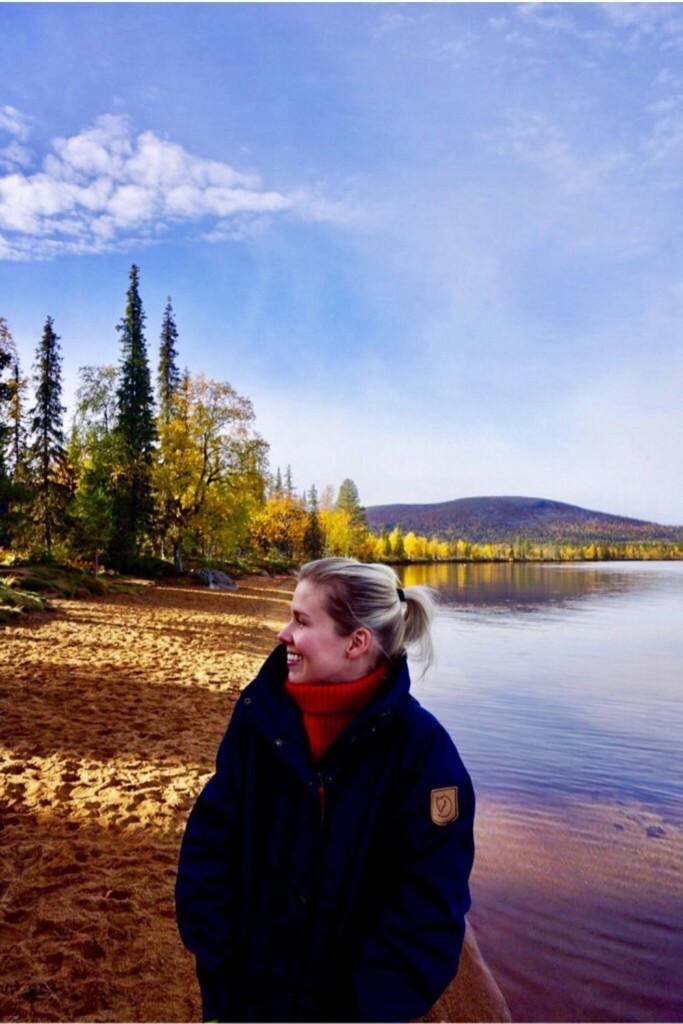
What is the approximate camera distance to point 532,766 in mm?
8289

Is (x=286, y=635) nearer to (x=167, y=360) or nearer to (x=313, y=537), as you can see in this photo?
(x=167, y=360)

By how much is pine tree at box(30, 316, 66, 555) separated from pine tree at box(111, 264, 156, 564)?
2.65 meters

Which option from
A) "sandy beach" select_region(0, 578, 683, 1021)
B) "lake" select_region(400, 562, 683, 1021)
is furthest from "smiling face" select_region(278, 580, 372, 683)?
"sandy beach" select_region(0, 578, 683, 1021)

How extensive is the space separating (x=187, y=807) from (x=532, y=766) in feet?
16.0

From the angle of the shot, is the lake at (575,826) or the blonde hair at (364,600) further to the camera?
the lake at (575,826)

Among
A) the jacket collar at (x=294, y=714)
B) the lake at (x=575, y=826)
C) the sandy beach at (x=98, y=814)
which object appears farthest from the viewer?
the lake at (x=575, y=826)

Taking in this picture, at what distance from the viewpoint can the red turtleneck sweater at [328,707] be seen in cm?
186

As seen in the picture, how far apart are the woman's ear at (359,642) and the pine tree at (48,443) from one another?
1107 inches

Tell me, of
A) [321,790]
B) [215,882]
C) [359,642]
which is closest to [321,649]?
[359,642]

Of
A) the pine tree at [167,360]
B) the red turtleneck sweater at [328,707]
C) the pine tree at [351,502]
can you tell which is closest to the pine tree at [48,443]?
the pine tree at [167,360]

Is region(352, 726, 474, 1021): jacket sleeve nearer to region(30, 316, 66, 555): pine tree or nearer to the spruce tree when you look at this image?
the spruce tree

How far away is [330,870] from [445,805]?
36cm

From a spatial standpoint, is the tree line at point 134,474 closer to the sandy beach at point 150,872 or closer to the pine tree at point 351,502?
the sandy beach at point 150,872

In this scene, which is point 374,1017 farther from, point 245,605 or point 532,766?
point 245,605
